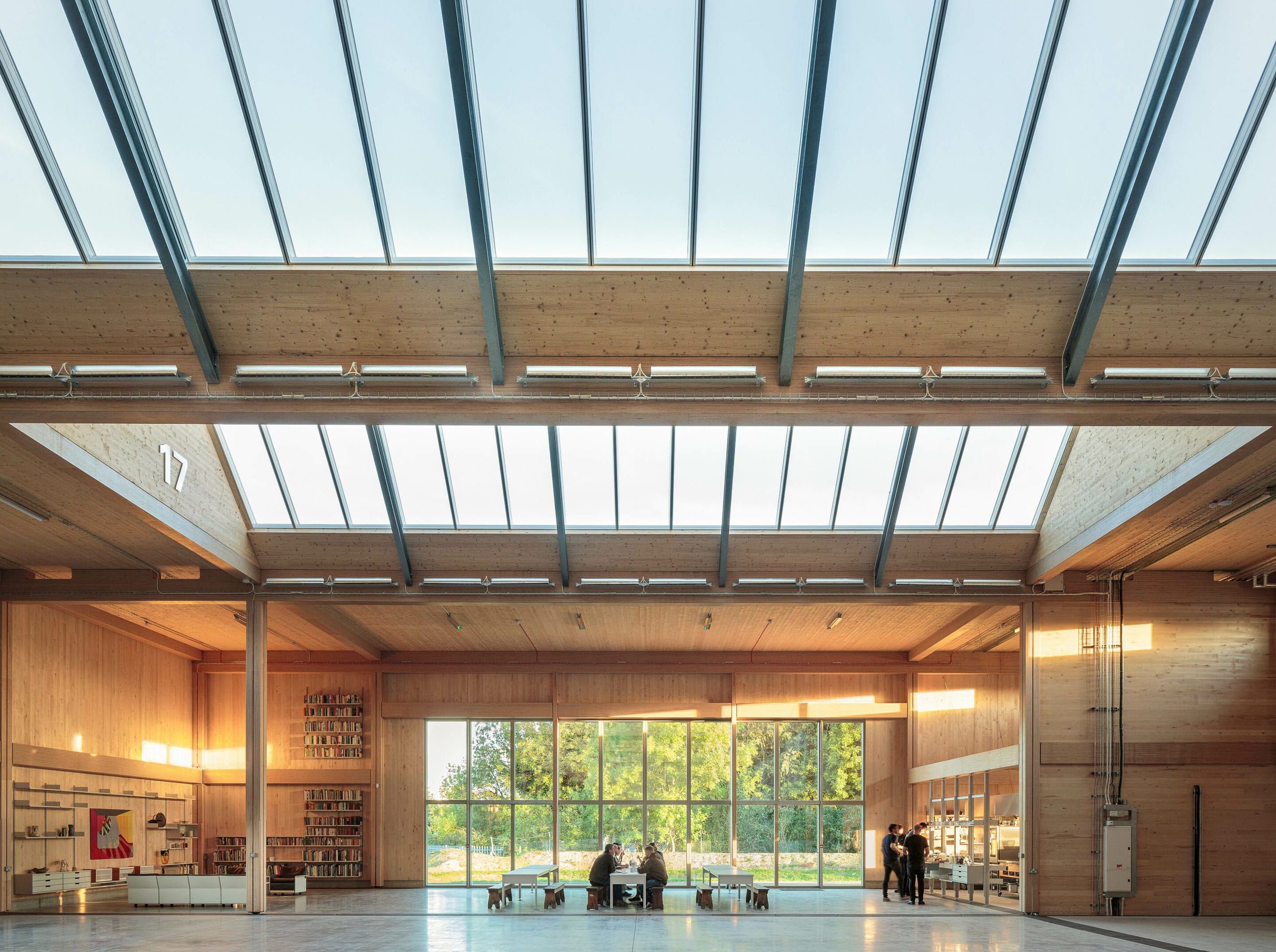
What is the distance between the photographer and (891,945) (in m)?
14.3

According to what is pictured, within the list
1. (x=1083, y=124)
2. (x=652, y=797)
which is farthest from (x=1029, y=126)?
(x=652, y=797)

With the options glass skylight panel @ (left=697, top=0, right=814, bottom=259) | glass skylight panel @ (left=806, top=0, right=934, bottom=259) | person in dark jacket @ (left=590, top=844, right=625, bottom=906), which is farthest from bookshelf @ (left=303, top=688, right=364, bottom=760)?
glass skylight panel @ (left=806, top=0, right=934, bottom=259)

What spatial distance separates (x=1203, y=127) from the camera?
10.8 m

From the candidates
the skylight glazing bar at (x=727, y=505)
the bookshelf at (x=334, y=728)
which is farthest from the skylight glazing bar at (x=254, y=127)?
the bookshelf at (x=334, y=728)

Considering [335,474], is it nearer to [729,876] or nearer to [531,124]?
[531,124]

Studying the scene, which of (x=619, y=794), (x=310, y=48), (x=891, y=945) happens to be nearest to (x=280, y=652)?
(x=619, y=794)

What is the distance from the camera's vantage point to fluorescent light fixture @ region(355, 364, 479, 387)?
1245cm

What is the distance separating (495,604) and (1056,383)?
37.1 ft

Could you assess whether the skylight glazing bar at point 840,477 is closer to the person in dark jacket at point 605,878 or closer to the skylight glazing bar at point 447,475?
the skylight glazing bar at point 447,475

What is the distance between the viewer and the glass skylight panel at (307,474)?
16745mm

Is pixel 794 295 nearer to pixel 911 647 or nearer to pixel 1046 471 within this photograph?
pixel 1046 471

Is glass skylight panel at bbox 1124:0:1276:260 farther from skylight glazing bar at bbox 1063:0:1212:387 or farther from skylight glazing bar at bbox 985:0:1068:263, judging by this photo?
skylight glazing bar at bbox 985:0:1068:263

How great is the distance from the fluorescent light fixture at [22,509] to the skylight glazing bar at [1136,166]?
13040 mm

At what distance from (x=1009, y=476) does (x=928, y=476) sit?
1230mm
